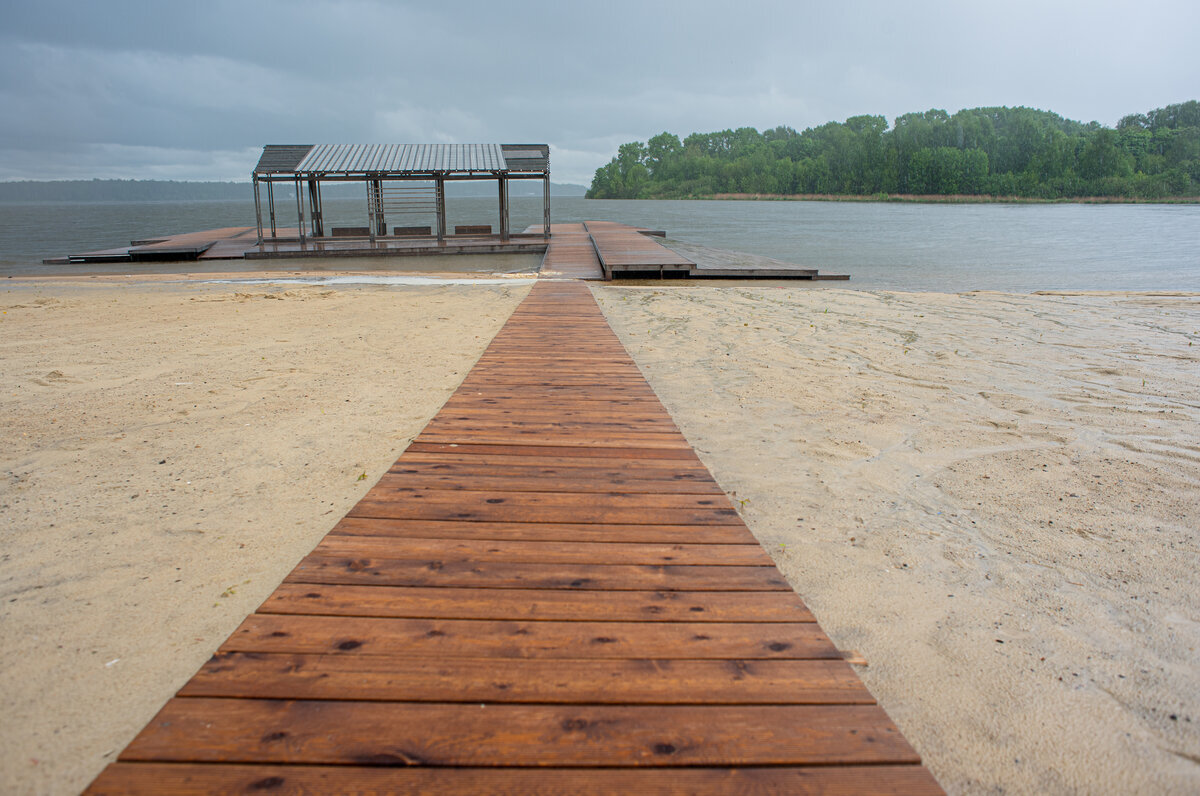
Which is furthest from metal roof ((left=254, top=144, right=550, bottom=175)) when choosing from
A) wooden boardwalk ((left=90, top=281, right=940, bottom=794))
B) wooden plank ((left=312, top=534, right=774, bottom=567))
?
wooden plank ((left=312, top=534, right=774, bottom=567))

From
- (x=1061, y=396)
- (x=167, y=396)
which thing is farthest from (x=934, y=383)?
(x=167, y=396)

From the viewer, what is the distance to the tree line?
246 feet

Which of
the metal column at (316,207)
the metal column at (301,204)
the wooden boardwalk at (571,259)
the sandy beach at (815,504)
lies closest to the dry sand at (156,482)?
the sandy beach at (815,504)

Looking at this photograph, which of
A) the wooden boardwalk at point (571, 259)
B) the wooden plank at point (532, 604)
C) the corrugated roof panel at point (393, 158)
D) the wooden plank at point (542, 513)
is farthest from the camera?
the corrugated roof panel at point (393, 158)

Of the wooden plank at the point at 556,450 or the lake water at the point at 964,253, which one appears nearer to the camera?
the wooden plank at the point at 556,450

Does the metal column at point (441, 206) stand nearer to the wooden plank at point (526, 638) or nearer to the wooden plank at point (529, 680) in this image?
the wooden plank at point (526, 638)

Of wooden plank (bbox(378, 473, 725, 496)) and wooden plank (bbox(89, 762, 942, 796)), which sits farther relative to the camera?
wooden plank (bbox(378, 473, 725, 496))

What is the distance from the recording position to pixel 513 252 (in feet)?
61.4

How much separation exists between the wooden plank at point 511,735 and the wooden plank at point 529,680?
0.03 m

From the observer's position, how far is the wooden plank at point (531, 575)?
203 cm

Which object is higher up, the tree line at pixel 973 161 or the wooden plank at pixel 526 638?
the tree line at pixel 973 161

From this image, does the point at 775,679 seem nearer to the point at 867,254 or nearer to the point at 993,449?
the point at 993,449

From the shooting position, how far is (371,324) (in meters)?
7.95

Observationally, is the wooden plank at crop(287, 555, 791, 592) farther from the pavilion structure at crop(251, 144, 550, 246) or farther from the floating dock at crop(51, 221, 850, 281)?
the pavilion structure at crop(251, 144, 550, 246)
